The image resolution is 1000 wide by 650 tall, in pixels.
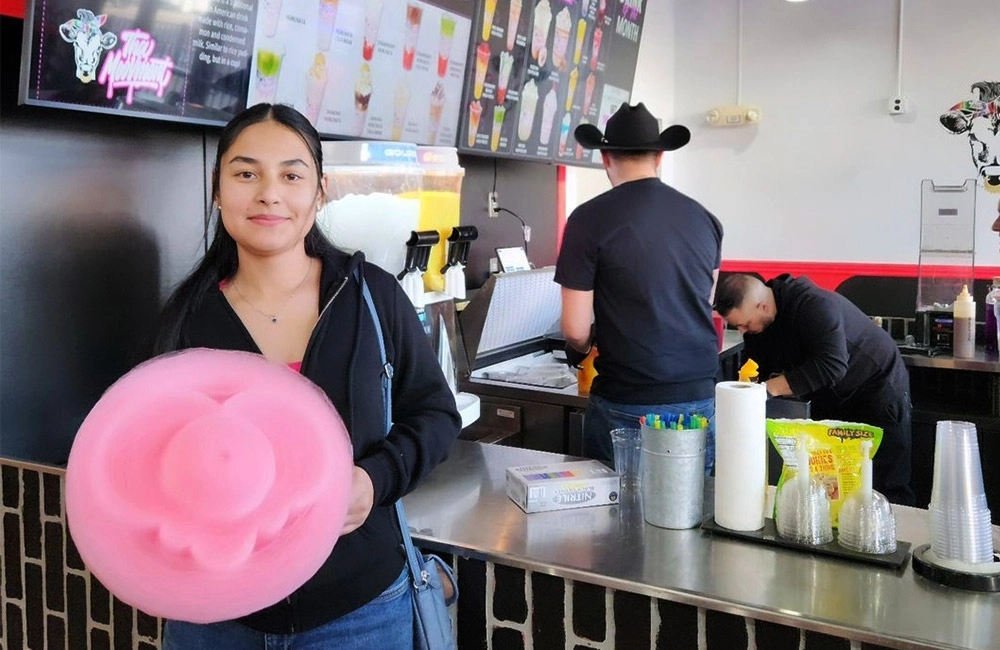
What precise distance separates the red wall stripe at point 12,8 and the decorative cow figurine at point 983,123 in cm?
441

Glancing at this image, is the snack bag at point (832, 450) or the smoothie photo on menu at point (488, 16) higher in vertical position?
the smoothie photo on menu at point (488, 16)

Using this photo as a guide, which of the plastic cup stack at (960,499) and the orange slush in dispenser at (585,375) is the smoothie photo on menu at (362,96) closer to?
the orange slush in dispenser at (585,375)

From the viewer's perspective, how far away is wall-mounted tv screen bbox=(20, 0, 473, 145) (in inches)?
78.2

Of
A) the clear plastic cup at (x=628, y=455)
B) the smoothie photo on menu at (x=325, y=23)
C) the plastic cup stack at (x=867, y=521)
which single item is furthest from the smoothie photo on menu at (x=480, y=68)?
the plastic cup stack at (x=867, y=521)

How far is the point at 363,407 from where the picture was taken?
1.35 meters

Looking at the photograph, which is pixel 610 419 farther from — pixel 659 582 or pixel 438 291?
pixel 659 582

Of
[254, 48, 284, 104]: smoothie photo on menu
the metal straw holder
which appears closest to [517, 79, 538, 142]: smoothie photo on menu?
[254, 48, 284, 104]: smoothie photo on menu

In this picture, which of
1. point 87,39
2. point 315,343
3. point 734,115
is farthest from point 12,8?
point 734,115

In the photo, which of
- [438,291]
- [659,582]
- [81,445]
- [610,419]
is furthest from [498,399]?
[81,445]

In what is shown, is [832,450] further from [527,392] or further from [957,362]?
[957,362]

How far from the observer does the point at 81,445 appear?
100cm

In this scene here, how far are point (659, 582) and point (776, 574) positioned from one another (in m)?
0.20

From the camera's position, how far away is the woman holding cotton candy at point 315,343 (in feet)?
4.33

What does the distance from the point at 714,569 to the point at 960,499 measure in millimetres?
395
